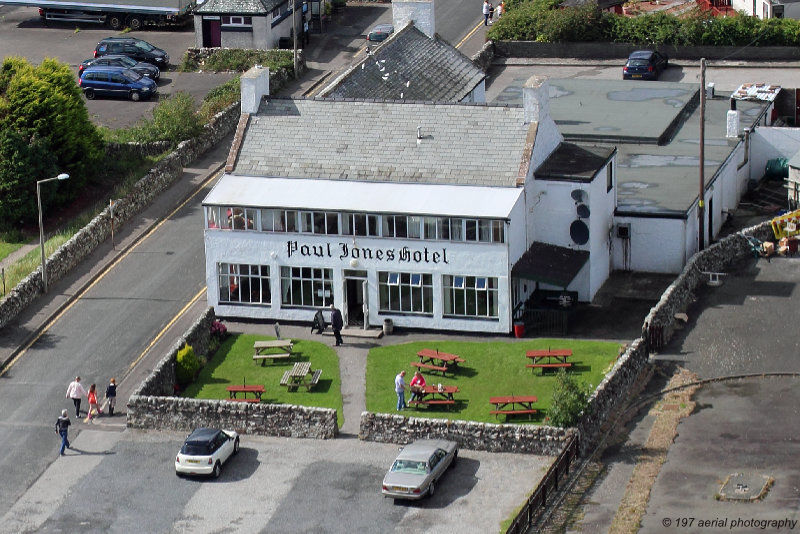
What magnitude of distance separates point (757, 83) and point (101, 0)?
43.7 metres

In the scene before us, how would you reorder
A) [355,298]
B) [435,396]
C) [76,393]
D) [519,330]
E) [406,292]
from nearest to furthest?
[435,396]
[76,393]
[519,330]
[406,292]
[355,298]

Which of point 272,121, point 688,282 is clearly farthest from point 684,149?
point 272,121

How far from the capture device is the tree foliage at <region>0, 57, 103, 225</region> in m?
87.7

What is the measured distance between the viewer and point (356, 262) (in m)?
74.2

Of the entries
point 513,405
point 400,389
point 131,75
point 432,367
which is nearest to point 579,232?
point 432,367

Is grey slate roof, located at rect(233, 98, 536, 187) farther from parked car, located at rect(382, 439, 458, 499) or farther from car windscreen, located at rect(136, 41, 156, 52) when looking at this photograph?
car windscreen, located at rect(136, 41, 156, 52)

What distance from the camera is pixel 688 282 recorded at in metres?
76.2

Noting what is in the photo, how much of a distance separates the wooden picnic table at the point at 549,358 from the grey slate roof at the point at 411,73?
1828 centimetres

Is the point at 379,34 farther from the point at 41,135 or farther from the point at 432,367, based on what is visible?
the point at 432,367

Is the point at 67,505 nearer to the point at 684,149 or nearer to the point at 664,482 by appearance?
the point at 664,482

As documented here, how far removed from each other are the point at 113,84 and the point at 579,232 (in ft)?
127

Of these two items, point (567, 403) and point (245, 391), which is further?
point (245, 391)

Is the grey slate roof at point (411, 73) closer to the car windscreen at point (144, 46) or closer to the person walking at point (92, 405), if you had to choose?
the person walking at point (92, 405)

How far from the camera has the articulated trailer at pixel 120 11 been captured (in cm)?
11856
